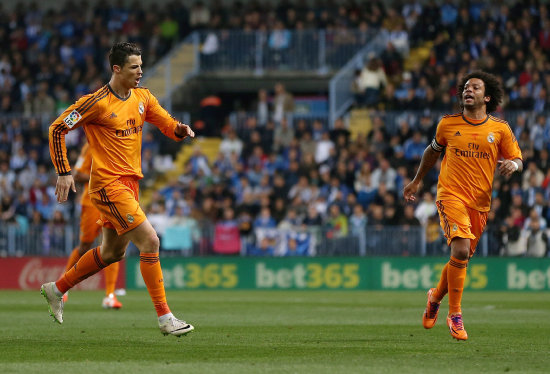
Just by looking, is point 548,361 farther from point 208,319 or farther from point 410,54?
point 410,54

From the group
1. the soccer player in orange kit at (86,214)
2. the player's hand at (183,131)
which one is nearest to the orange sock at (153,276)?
the player's hand at (183,131)

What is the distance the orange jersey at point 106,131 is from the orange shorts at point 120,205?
0.22ft

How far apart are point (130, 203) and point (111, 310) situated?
17.5ft

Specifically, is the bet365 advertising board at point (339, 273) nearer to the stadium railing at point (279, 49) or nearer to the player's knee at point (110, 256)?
the stadium railing at point (279, 49)

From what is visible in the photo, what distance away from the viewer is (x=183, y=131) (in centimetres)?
1083

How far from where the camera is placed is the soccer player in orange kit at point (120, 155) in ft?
33.7

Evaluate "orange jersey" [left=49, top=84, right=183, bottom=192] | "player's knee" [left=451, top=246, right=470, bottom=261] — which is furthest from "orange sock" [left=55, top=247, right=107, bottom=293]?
"player's knee" [left=451, top=246, right=470, bottom=261]

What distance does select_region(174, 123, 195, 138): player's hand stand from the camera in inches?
423

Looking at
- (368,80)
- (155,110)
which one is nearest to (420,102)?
(368,80)

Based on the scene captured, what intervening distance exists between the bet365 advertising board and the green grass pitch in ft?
16.3

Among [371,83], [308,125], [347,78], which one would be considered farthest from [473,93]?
[347,78]

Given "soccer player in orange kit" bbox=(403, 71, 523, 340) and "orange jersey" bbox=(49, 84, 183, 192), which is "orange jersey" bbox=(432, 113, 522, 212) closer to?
"soccer player in orange kit" bbox=(403, 71, 523, 340)

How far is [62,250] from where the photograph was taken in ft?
79.7

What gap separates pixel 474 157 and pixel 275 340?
8.82ft
